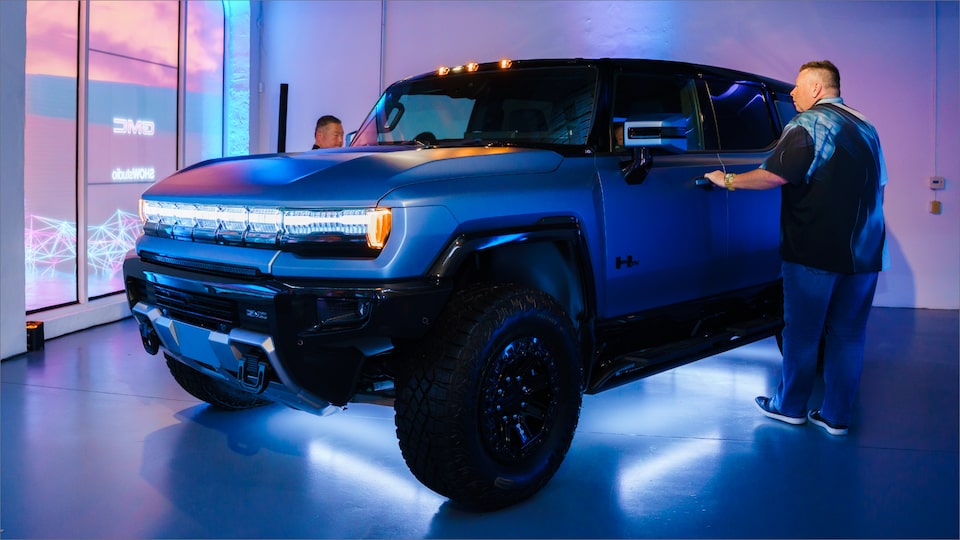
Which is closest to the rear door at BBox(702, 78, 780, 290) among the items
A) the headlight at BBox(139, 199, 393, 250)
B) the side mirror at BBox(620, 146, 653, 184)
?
the side mirror at BBox(620, 146, 653, 184)

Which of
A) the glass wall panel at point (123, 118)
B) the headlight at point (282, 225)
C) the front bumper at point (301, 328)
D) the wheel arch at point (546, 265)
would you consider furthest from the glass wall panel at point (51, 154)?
the wheel arch at point (546, 265)

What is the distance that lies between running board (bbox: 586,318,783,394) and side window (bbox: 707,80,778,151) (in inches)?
37.3

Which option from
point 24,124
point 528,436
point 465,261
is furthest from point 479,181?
point 24,124

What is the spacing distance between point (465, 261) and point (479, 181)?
31cm

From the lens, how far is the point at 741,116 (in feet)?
14.5

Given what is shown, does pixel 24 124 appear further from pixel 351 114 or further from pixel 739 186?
pixel 739 186

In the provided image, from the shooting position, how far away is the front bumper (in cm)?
258

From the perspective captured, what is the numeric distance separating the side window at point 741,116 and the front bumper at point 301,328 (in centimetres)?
221

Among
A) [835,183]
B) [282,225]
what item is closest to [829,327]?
[835,183]

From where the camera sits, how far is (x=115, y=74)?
6.82 m

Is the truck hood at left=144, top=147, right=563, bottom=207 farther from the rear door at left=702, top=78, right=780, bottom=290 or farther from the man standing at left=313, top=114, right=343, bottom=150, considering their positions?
the man standing at left=313, top=114, right=343, bottom=150

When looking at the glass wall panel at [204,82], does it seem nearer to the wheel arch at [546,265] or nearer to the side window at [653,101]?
the side window at [653,101]

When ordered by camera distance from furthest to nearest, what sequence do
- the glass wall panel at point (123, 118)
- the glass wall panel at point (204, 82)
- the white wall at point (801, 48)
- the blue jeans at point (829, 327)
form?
the glass wall panel at point (204, 82) → the white wall at point (801, 48) → the glass wall panel at point (123, 118) → the blue jeans at point (829, 327)

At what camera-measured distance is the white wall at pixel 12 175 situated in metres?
5.10
